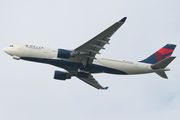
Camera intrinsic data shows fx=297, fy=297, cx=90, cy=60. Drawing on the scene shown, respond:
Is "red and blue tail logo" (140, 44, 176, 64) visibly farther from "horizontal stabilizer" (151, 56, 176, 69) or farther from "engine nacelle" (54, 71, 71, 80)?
"engine nacelle" (54, 71, 71, 80)

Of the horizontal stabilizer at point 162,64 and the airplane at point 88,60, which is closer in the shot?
the airplane at point 88,60

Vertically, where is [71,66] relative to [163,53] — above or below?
below

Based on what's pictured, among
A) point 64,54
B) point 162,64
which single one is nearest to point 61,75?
point 64,54

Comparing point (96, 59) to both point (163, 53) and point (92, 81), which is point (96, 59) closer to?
point (92, 81)

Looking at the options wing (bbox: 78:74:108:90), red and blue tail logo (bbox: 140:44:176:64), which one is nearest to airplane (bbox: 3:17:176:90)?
red and blue tail logo (bbox: 140:44:176:64)

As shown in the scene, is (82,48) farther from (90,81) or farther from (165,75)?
(165,75)

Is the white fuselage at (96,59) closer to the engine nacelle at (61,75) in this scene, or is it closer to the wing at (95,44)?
the wing at (95,44)

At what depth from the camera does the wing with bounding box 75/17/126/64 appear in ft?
136

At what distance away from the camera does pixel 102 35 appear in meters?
43.0

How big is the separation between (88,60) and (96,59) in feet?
4.29

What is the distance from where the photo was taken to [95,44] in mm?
44969

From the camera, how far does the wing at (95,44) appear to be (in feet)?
136

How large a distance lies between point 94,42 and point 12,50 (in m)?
12.9

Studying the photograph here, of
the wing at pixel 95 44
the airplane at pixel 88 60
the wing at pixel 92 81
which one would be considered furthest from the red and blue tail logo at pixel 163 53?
the wing at pixel 95 44
